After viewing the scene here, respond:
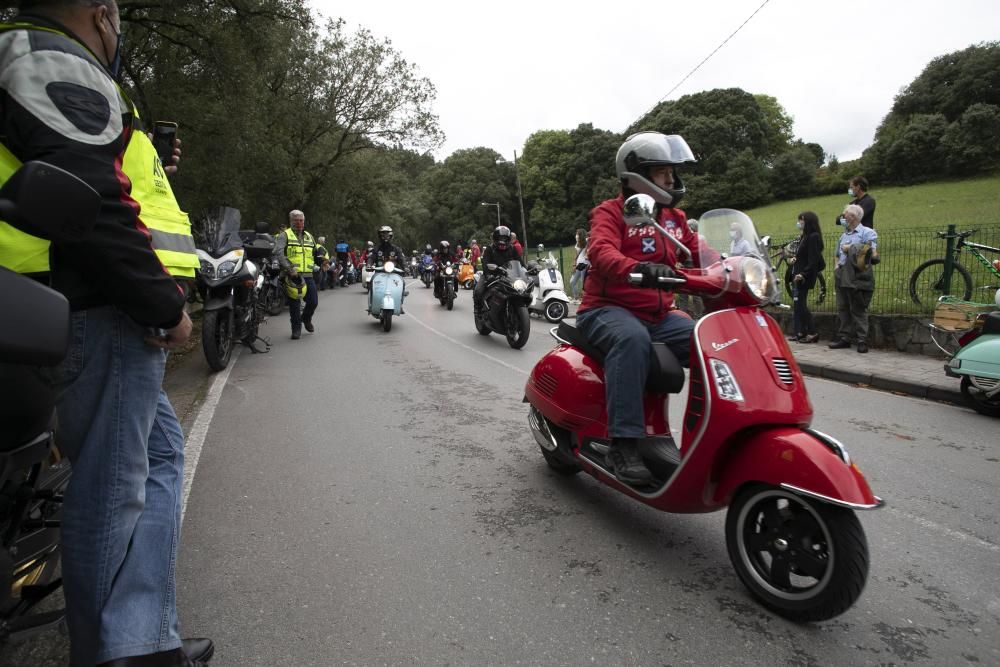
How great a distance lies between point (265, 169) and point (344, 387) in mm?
15143

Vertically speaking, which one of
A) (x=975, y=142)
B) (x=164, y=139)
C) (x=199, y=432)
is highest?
(x=975, y=142)

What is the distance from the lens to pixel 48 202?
4.31 ft

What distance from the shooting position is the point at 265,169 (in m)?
19.1

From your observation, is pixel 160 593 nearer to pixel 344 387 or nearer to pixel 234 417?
pixel 234 417

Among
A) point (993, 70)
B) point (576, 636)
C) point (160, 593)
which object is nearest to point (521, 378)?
point (576, 636)

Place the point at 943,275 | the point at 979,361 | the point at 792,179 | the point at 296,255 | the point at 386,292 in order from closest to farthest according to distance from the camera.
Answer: the point at 979,361, the point at 943,275, the point at 296,255, the point at 386,292, the point at 792,179

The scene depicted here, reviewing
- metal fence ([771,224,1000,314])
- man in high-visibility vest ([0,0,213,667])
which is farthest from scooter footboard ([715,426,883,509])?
metal fence ([771,224,1000,314])

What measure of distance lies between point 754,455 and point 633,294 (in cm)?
116

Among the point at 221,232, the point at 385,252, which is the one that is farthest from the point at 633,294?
the point at 385,252

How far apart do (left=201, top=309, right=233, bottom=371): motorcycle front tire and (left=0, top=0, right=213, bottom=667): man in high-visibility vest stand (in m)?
5.62

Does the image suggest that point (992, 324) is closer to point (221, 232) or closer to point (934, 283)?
point (934, 283)

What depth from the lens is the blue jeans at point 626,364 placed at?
288 cm

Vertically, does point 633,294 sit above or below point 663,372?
above

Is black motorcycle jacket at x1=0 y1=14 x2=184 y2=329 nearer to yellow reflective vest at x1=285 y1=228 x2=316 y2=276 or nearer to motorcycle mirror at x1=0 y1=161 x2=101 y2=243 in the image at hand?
motorcycle mirror at x1=0 y1=161 x2=101 y2=243
